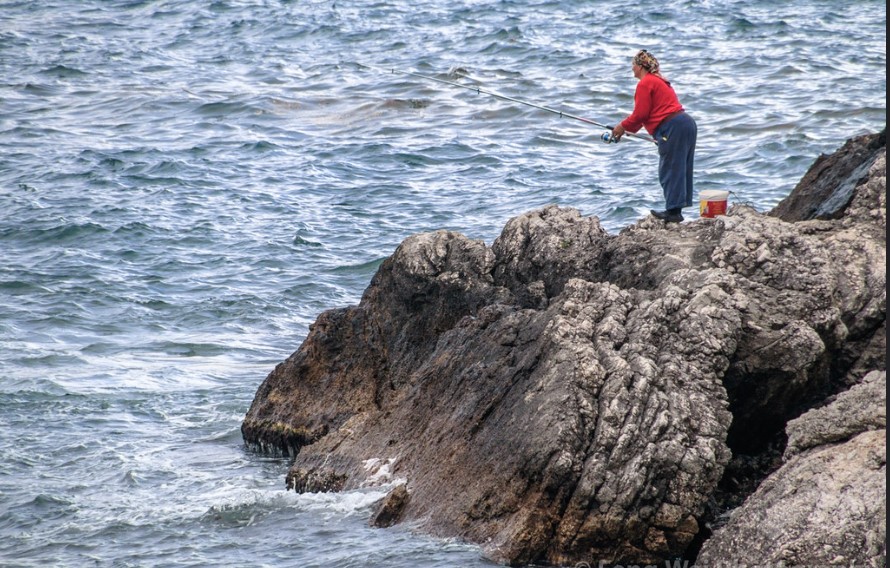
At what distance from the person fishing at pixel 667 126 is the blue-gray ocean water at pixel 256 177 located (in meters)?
4.16

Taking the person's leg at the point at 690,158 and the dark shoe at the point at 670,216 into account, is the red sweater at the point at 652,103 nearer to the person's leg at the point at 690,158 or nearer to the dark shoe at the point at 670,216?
the person's leg at the point at 690,158

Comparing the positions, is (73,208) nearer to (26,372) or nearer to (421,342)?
(26,372)

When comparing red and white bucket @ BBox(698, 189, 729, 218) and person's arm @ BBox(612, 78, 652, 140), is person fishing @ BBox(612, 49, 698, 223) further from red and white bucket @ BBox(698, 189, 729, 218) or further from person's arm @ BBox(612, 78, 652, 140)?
red and white bucket @ BBox(698, 189, 729, 218)

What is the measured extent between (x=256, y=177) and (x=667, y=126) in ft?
Result: 33.8

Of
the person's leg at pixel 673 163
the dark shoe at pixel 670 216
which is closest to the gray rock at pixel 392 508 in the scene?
the dark shoe at pixel 670 216

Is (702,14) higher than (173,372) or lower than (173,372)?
higher

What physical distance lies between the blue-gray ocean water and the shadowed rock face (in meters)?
0.47

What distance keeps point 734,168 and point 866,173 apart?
9059 millimetres

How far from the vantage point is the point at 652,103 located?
1013 centimetres

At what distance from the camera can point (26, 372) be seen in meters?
11.8

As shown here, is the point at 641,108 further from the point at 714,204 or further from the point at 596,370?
the point at 596,370

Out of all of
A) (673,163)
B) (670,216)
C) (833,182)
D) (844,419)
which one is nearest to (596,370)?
(844,419)

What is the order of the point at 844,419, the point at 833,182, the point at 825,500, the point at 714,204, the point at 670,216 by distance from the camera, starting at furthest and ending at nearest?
the point at 670,216, the point at 714,204, the point at 833,182, the point at 844,419, the point at 825,500

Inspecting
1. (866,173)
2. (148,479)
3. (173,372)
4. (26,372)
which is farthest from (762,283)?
(26,372)
